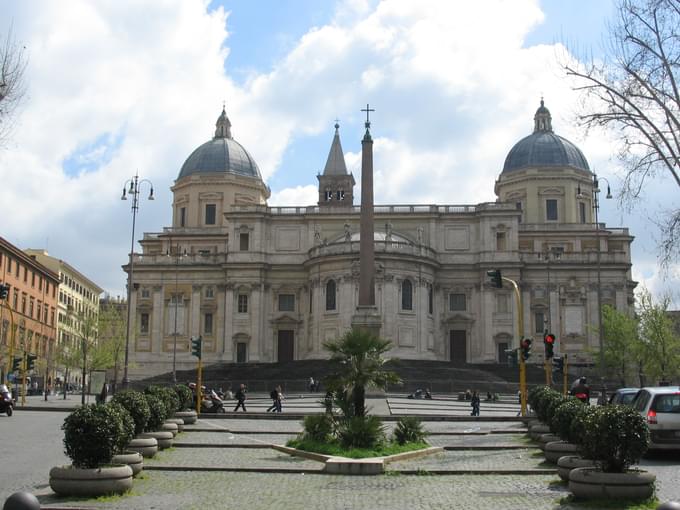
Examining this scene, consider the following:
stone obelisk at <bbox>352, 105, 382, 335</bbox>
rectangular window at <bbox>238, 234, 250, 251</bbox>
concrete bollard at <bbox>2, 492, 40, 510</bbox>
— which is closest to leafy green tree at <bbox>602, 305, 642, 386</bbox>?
stone obelisk at <bbox>352, 105, 382, 335</bbox>

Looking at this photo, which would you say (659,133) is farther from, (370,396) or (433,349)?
(433,349)

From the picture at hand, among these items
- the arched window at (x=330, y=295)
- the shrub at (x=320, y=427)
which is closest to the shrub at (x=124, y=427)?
the shrub at (x=320, y=427)

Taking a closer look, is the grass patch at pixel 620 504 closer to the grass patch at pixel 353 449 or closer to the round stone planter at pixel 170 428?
the grass patch at pixel 353 449

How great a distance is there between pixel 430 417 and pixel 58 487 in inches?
857

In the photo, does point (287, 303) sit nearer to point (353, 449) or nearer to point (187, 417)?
point (187, 417)

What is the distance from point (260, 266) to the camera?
7831 centimetres

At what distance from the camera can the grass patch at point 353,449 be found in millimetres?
19469

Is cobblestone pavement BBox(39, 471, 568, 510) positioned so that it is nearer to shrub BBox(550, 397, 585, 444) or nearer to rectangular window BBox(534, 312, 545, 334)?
shrub BBox(550, 397, 585, 444)

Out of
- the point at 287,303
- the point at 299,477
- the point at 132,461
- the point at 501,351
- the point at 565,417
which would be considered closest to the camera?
the point at 132,461

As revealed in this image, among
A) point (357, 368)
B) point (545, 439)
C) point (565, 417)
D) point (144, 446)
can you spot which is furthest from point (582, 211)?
point (144, 446)

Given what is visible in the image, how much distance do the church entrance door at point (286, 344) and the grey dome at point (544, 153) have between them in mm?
29088

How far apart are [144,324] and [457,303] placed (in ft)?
94.0

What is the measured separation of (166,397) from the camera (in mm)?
23453

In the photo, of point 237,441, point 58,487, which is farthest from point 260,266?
point 58,487
